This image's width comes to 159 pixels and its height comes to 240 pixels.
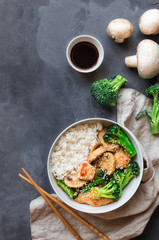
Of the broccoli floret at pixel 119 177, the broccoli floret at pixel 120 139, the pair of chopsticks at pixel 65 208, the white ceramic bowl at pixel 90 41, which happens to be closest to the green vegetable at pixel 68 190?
the pair of chopsticks at pixel 65 208

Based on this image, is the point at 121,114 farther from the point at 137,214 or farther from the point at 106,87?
the point at 137,214

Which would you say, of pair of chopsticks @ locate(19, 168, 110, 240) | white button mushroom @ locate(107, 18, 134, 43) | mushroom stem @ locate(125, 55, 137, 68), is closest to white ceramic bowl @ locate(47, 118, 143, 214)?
pair of chopsticks @ locate(19, 168, 110, 240)

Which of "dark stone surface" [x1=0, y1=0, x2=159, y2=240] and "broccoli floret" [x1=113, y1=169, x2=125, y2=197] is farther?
"dark stone surface" [x1=0, y1=0, x2=159, y2=240]

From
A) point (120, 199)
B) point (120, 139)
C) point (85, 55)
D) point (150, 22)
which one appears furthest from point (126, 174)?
point (150, 22)

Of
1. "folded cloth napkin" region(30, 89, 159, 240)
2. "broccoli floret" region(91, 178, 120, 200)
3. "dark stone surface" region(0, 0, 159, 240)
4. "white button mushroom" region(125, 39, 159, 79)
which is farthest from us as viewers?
"dark stone surface" region(0, 0, 159, 240)

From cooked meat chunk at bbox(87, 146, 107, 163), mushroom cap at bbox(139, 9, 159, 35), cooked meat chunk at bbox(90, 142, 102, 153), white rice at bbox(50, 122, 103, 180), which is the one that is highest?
mushroom cap at bbox(139, 9, 159, 35)

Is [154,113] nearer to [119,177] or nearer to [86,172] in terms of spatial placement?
[119,177]

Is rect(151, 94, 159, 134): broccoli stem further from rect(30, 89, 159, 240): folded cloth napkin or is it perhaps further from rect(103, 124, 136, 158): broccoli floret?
rect(103, 124, 136, 158): broccoli floret
